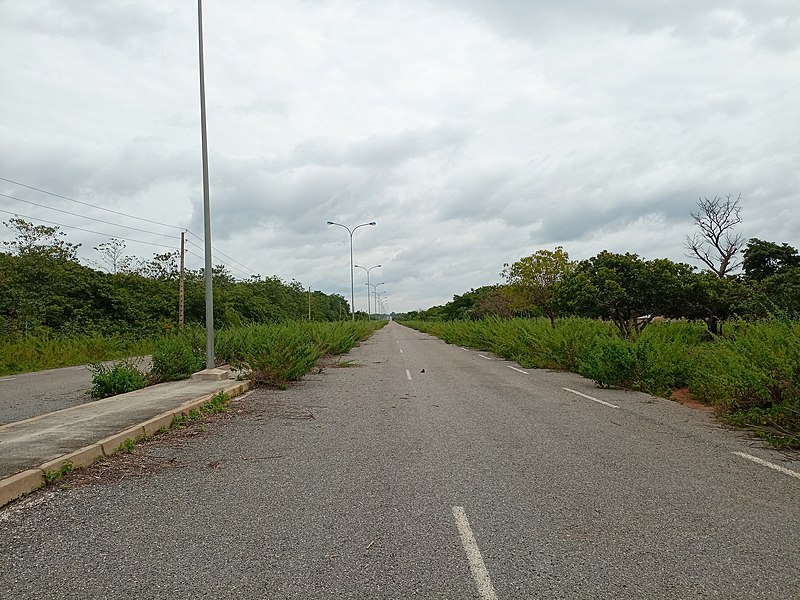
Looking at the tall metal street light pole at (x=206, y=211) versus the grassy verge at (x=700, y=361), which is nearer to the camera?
the grassy verge at (x=700, y=361)

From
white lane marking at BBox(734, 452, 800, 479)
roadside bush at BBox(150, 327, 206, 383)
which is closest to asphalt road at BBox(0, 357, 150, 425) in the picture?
roadside bush at BBox(150, 327, 206, 383)

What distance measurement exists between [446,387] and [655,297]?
8447 mm

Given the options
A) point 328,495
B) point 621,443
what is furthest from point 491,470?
point 621,443

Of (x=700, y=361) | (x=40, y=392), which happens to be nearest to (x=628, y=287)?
(x=700, y=361)

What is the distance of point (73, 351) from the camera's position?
26.5m

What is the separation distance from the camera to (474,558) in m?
4.23

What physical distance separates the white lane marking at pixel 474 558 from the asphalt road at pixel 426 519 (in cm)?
2

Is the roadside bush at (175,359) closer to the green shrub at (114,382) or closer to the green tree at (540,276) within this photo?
the green shrub at (114,382)

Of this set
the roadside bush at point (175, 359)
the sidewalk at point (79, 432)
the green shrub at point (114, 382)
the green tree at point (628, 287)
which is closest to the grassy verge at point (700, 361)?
the green tree at point (628, 287)

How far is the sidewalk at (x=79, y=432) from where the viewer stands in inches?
239

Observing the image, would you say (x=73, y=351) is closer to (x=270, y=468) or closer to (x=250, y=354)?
(x=250, y=354)

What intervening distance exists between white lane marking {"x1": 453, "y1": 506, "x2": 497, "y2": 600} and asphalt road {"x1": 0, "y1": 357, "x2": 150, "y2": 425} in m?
8.60

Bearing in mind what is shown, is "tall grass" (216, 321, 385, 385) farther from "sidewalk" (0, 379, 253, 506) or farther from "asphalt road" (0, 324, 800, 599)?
"asphalt road" (0, 324, 800, 599)

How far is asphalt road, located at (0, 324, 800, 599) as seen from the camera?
3908mm
